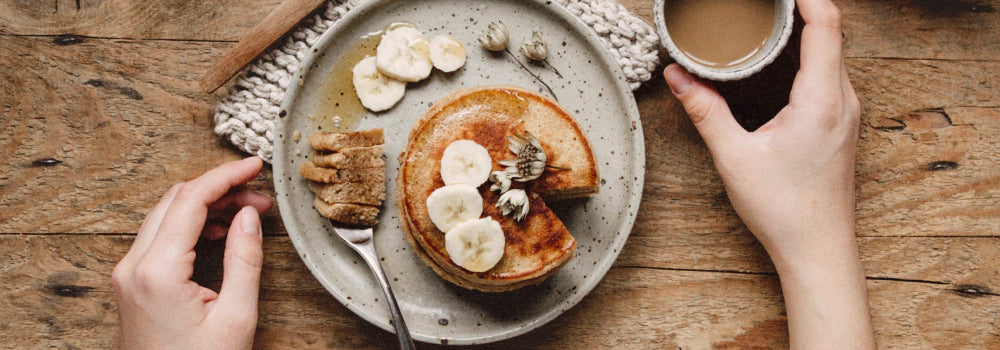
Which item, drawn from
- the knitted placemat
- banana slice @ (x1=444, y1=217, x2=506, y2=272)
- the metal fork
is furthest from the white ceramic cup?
the metal fork

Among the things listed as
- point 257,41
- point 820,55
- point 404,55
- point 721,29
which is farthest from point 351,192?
point 820,55

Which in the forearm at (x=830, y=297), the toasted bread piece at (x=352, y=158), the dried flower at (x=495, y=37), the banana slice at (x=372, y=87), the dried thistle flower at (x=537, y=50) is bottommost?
the forearm at (x=830, y=297)

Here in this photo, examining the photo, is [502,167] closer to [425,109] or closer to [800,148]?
[425,109]

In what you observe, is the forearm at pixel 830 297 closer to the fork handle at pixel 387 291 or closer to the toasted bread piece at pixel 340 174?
the fork handle at pixel 387 291

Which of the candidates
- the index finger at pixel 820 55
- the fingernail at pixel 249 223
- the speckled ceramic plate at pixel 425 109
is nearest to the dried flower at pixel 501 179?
the speckled ceramic plate at pixel 425 109

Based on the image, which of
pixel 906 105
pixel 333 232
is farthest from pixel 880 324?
pixel 333 232

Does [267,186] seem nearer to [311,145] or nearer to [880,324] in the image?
[311,145]
